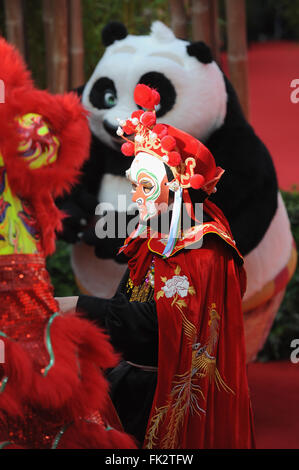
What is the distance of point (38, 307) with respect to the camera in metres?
1.34

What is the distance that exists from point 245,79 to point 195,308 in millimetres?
2160

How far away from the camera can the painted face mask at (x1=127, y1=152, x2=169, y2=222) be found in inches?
68.1

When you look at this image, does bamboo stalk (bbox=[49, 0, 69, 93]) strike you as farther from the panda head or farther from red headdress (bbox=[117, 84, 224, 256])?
red headdress (bbox=[117, 84, 224, 256])

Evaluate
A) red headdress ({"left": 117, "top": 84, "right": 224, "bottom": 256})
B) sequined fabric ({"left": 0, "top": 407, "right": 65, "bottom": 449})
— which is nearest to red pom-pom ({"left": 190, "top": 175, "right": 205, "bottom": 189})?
red headdress ({"left": 117, "top": 84, "right": 224, "bottom": 256})

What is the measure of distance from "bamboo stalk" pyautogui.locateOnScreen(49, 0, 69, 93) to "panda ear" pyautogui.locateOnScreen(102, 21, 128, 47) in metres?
0.79

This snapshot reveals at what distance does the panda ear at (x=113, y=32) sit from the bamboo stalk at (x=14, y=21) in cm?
86

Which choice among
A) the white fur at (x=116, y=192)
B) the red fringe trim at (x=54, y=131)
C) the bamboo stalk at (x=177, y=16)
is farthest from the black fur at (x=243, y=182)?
the red fringe trim at (x=54, y=131)

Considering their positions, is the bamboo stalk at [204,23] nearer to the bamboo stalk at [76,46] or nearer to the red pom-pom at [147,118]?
the bamboo stalk at [76,46]

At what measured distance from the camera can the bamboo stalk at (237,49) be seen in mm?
3584

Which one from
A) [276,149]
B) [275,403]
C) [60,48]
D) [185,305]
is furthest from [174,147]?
[276,149]

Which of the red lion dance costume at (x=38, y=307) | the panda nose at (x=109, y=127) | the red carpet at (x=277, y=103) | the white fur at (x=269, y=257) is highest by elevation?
the red lion dance costume at (x=38, y=307)

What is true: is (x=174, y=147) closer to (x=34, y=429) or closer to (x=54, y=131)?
(x=54, y=131)

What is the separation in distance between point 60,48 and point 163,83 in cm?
114
